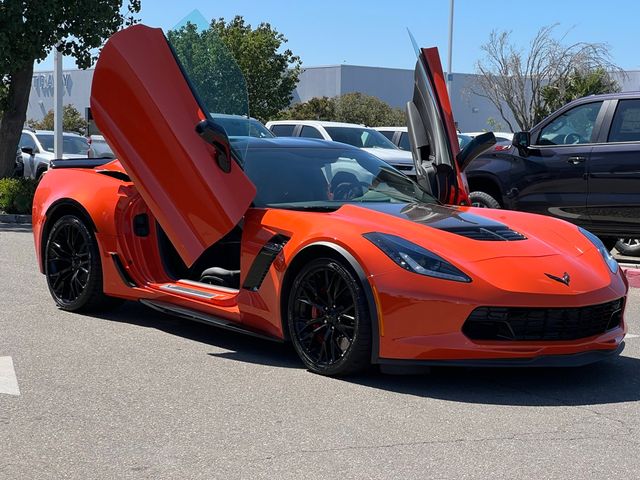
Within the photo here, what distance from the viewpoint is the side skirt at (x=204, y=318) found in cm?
627

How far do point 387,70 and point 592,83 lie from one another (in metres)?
18.1

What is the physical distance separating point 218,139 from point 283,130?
14666 mm

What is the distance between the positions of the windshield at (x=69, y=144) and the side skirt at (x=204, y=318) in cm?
1816

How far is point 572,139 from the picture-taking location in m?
11.2

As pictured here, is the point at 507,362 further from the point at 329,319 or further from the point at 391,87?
the point at 391,87

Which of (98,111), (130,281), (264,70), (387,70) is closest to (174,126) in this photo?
(98,111)

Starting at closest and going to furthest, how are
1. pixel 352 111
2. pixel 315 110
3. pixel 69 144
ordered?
pixel 69 144
pixel 315 110
pixel 352 111

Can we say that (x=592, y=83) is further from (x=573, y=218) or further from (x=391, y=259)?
(x=391, y=259)

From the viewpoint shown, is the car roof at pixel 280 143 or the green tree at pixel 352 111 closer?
the car roof at pixel 280 143

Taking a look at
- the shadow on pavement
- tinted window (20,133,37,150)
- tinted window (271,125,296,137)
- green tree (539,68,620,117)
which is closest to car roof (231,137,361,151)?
the shadow on pavement

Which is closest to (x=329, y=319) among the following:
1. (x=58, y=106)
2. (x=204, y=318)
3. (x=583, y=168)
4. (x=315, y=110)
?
(x=204, y=318)

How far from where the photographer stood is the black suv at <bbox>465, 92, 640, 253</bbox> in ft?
35.1

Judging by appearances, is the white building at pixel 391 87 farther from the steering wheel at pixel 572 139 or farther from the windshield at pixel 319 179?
the windshield at pixel 319 179

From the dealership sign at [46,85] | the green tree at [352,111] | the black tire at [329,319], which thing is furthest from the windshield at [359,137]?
the dealership sign at [46,85]
